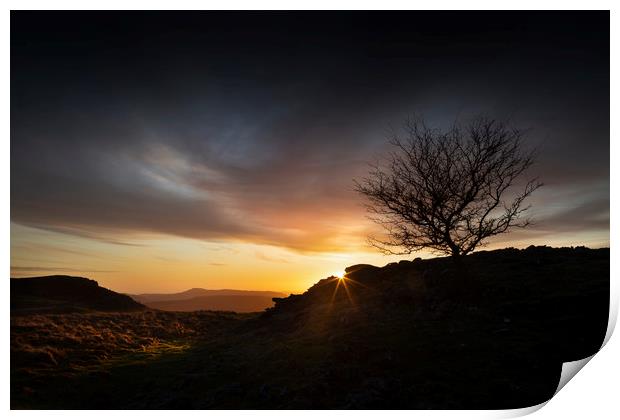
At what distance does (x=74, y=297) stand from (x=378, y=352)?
51436 millimetres

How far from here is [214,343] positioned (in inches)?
928

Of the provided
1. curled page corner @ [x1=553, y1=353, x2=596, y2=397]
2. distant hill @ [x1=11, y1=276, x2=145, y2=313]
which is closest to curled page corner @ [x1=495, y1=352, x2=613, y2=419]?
curled page corner @ [x1=553, y1=353, x2=596, y2=397]

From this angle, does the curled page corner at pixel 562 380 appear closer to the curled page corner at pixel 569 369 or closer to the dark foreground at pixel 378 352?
the curled page corner at pixel 569 369

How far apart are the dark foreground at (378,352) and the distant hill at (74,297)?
82.0ft

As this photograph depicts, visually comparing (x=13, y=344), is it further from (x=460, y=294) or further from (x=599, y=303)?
(x=599, y=303)

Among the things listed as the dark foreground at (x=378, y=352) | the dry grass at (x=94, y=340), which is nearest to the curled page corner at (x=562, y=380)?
the dark foreground at (x=378, y=352)

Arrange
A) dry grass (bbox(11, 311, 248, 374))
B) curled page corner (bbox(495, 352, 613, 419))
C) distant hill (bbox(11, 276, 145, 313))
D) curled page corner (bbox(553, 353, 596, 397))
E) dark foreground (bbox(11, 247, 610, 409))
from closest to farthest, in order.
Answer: curled page corner (bbox(495, 352, 613, 419)) → dark foreground (bbox(11, 247, 610, 409)) → curled page corner (bbox(553, 353, 596, 397)) → dry grass (bbox(11, 311, 248, 374)) → distant hill (bbox(11, 276, 145, 313))

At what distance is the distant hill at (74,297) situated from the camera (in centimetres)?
4572

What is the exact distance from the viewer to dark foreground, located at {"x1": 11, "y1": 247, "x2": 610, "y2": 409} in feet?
39.7

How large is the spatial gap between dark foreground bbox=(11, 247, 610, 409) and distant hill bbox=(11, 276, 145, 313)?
25.0 m

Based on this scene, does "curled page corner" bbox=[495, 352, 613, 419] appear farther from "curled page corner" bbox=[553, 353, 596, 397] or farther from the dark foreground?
the dark foreground

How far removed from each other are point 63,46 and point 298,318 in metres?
18.0

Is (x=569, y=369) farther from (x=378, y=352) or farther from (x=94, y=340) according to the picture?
(x=94, y=340)
